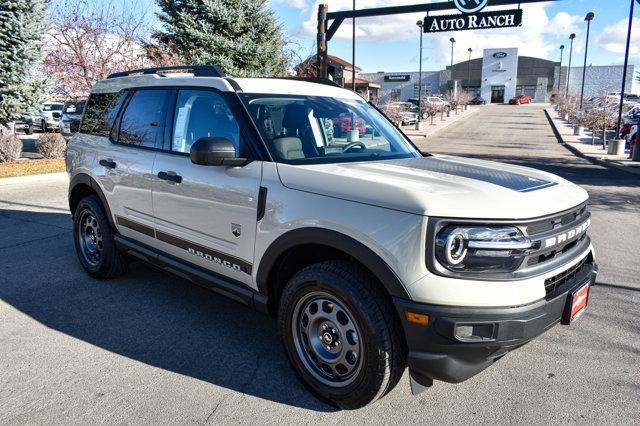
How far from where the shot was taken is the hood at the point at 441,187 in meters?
2.38

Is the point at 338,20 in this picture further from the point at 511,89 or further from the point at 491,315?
the point at 511,89

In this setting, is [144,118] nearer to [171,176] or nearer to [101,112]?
[171,176]

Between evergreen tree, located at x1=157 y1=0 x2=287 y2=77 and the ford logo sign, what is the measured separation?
6.62 meters

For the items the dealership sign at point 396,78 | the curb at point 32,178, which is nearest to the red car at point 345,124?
the curb at point 32,178

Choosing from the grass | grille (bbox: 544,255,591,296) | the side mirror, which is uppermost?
the side mirror

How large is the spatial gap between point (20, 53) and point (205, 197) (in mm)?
12577

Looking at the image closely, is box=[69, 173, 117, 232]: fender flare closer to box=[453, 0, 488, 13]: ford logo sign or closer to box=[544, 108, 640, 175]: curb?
box=[453, 0, 488, 13]: ford logo sign

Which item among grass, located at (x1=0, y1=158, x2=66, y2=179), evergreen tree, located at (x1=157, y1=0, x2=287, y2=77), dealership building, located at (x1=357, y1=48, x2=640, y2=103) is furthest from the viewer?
dealership building, located at (x1=357, y1=48, x2=640, y2=103)

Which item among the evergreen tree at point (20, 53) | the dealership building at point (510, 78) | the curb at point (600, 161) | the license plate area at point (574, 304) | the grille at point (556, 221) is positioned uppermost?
the dealership building at point (510, 78)

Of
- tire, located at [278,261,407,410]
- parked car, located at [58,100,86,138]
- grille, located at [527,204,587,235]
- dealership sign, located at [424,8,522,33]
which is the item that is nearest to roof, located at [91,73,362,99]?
tire, located at [278,261,407,410]

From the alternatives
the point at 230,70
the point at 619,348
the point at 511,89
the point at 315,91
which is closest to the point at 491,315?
the point at 619,348

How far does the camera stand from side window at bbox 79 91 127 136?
4.61 metres

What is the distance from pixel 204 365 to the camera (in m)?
3.30

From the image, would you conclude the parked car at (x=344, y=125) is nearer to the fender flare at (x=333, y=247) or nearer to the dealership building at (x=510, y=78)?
the fender flare at (x=333, y=247)
